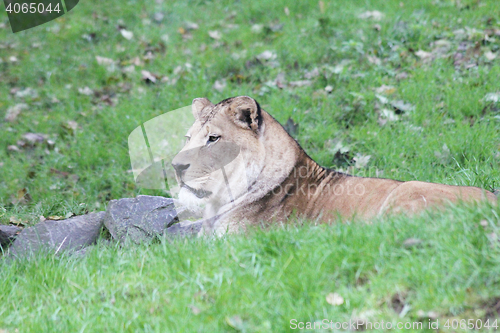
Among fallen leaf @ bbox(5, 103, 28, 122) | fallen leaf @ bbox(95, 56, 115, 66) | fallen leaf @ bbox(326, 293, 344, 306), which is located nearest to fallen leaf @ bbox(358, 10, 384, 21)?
fallen leaf @ bbox(95, 56, 115, 66)

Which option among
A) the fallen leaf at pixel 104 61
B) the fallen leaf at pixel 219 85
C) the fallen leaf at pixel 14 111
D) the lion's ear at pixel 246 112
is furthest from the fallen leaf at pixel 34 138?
the lion's ear at pixel 246 112

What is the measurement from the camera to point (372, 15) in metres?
9.85

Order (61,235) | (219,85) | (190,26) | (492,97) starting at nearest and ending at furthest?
(61,235), (492,97), (219,85), (190,26)

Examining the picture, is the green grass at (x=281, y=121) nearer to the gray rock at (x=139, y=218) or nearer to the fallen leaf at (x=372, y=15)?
the fallen leaf at (x=372, y=15)

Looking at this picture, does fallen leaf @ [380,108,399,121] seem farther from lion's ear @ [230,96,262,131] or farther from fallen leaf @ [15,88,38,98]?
fallen leaf @ [15,88,38,98]

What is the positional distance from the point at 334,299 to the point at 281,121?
468 centimetres

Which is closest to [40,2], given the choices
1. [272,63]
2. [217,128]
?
[272,63]

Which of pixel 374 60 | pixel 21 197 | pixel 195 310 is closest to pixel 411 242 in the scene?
pixel 195 310

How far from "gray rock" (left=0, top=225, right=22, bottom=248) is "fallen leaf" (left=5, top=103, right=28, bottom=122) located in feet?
12.9

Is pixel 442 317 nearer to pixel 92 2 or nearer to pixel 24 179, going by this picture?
pixel 24 179

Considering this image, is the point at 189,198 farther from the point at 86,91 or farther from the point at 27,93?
the point at 27,93

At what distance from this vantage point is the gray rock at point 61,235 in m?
4.82

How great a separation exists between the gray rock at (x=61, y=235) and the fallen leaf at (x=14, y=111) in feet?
13.6

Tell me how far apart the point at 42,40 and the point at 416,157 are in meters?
8.19
